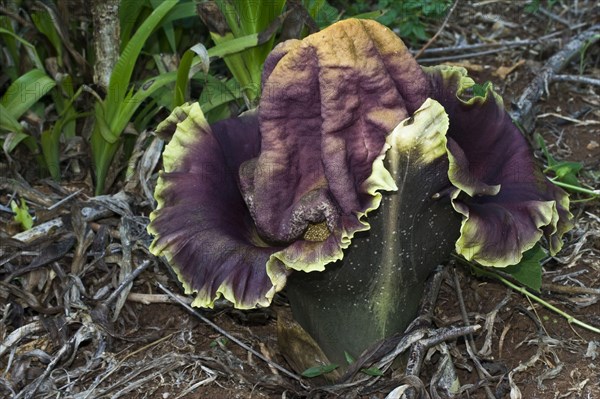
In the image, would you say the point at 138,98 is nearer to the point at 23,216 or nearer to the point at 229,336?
the point at 23,216

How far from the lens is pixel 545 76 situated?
13.3 ft

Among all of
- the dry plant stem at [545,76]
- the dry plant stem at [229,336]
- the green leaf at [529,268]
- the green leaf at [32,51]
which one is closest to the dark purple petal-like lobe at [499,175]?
the green leaf at [529,268]

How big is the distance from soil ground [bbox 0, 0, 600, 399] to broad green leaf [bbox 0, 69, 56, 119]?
1.00 ft

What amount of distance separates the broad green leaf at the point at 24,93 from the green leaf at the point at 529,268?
75.8 inches

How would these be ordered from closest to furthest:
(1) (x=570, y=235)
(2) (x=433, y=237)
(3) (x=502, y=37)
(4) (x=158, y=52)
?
(2) (x=433, y=237)
(1) (x=570, y=235)
(4) (x=158, y=52)
(3) (x=502, y=37)

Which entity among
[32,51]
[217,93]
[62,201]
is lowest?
[62,201]

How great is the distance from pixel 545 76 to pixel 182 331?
218cm

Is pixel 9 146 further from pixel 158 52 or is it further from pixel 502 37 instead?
pixel 502 37

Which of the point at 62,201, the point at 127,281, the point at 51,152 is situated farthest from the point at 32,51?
the point at 127,281

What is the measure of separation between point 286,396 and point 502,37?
2.78 meters

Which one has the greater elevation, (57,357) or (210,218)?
(210,218)

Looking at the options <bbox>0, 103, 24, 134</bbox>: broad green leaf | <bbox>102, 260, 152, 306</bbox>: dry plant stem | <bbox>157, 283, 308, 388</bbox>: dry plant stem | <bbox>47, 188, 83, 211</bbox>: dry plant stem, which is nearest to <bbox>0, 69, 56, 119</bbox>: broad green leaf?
<bbox>0, 103, 24, 134</bbox>: broad green leaf

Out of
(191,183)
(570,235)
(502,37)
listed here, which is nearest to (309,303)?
(191,183)

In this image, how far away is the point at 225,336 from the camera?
2908 millimetres
